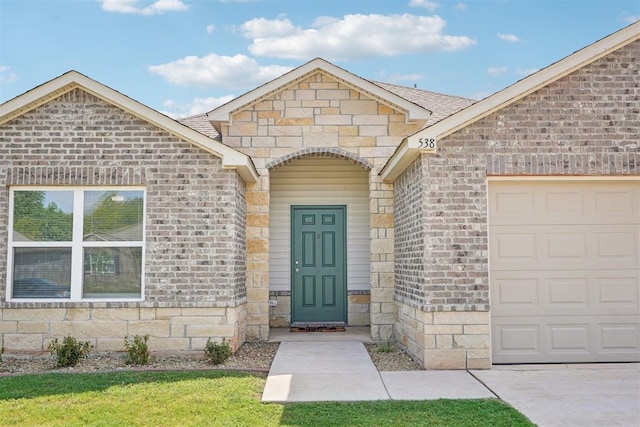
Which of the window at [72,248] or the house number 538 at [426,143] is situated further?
the window at [72,248]

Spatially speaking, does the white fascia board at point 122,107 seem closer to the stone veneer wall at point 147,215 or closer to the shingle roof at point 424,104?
the stone veneer wall at point 147,215

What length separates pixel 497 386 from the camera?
6.96 m

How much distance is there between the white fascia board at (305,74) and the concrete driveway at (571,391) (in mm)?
4800

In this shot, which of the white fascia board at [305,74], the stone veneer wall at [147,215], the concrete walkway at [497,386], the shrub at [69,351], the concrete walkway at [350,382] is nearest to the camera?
the concrete walkway at [497,386]

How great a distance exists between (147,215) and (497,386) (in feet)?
18.3

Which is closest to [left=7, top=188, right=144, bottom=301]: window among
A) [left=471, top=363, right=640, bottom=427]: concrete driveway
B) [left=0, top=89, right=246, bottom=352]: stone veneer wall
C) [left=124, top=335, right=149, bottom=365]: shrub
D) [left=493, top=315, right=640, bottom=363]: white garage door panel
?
[left=0, top=89, right=246, bottom=352]: stone veneer wall

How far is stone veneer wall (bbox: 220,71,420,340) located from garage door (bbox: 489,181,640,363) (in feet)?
9.23

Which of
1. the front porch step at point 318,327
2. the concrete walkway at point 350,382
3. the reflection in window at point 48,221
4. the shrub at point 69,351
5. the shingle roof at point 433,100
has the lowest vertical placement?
the concrete walkway at point 350,382

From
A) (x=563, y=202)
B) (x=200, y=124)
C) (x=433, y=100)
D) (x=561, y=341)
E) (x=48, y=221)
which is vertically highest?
(x=433, y=100)

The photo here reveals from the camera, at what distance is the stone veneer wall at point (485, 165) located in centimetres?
799

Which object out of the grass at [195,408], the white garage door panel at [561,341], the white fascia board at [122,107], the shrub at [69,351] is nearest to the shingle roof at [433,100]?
the white fascia board at [122,107]

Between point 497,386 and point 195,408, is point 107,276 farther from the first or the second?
point 497,386

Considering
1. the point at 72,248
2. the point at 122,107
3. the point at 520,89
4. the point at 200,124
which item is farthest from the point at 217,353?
the point at 200,124

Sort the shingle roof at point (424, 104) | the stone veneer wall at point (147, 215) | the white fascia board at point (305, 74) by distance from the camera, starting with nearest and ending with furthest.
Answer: the stone veneer wall at point (147, 215) → the white fascia board at point (305, 74) → the shingle roof at point (424, 104)
